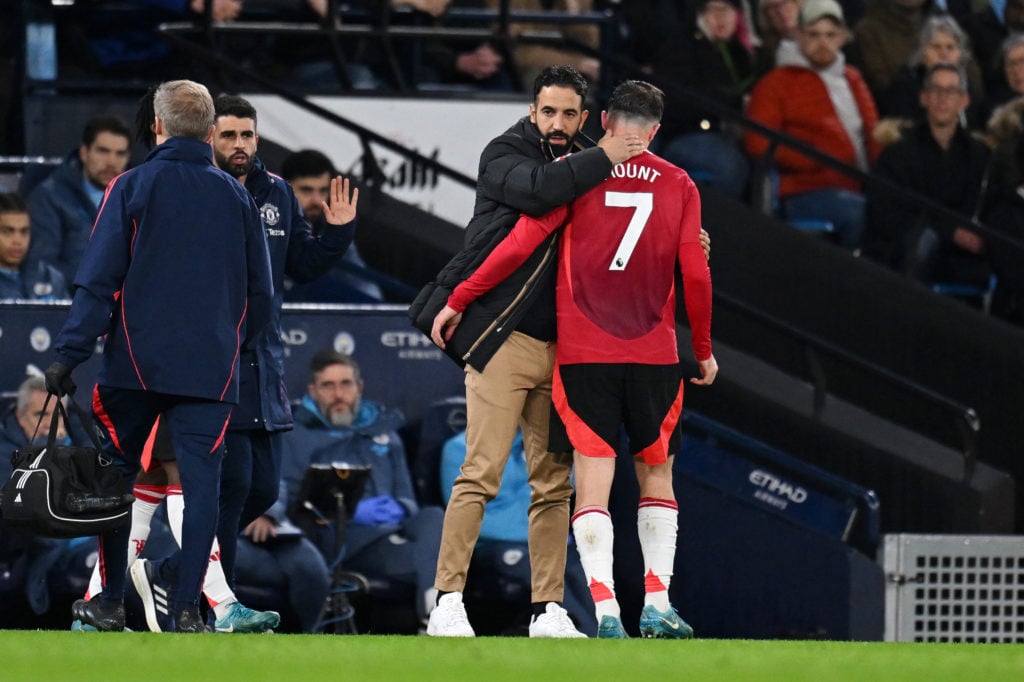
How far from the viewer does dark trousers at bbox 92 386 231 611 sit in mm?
7203

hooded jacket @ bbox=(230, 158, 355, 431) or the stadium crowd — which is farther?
the stadium crowd

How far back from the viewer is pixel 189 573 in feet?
23.6

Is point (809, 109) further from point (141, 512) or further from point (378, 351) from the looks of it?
point (141, 512)

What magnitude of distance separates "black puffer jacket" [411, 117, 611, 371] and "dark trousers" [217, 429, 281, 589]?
761 millimetres

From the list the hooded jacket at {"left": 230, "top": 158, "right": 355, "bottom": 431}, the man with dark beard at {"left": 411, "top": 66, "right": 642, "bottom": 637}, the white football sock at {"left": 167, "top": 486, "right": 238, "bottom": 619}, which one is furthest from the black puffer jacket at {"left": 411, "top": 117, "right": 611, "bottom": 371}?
the white football sock at {"left": 167, "top": 486, "right": 238, "bottom": 619}

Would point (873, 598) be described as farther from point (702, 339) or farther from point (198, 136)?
point (198, 136)

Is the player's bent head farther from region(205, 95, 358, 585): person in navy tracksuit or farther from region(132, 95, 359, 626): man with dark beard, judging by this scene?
region(205, 95, 358, 585): person in navy tracksuit

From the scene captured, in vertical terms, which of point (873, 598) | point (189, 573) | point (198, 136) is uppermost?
point (198, 136)

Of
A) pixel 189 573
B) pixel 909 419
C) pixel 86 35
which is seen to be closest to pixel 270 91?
pixel 86 35

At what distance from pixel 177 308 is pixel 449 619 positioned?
4.47 ft

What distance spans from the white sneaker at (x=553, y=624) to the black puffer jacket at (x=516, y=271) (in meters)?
0.87

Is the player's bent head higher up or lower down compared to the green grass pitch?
higher up

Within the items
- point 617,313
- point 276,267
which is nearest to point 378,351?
point 276,267

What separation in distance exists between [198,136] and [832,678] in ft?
9.16
